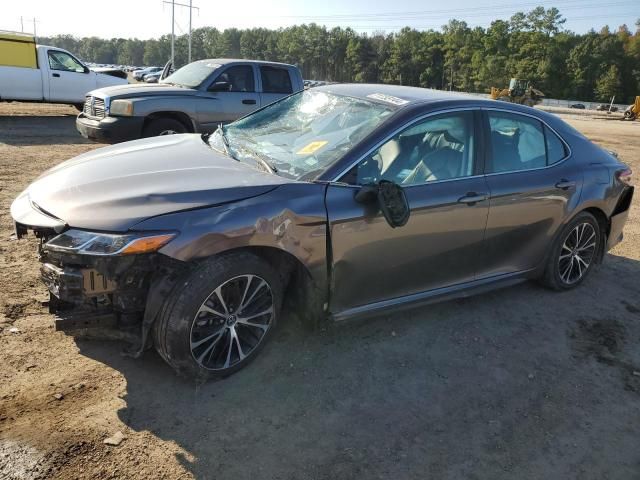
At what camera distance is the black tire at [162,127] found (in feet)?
28.2

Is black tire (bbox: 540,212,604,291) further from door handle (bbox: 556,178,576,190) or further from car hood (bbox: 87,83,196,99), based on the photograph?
car hood (bbox: 87,83,196,99)

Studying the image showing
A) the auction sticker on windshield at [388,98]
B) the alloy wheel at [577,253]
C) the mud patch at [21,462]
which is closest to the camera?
the mud patch at [21,462]

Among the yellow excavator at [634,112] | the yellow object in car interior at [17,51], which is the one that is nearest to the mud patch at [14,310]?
the yellow object in car interior at [17,51]

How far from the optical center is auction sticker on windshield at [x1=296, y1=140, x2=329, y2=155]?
360cm

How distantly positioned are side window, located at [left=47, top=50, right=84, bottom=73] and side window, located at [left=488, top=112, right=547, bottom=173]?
14548mm

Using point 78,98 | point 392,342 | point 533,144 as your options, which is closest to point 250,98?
point 533,144

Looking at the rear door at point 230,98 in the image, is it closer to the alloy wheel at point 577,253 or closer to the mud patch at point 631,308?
the alloy wheel at point 577,253

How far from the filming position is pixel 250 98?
969cm

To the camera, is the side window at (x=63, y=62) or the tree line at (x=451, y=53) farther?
the tree line at (x=451, y=53)

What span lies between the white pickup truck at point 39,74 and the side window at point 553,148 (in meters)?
14.4

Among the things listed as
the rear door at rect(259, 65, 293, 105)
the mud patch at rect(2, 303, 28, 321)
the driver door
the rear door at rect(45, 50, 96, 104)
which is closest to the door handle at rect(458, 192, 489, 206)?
the driver door

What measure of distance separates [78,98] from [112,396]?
14716 mm

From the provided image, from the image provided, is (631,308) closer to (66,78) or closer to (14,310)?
(14,310)

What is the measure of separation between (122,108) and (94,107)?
1036mm
